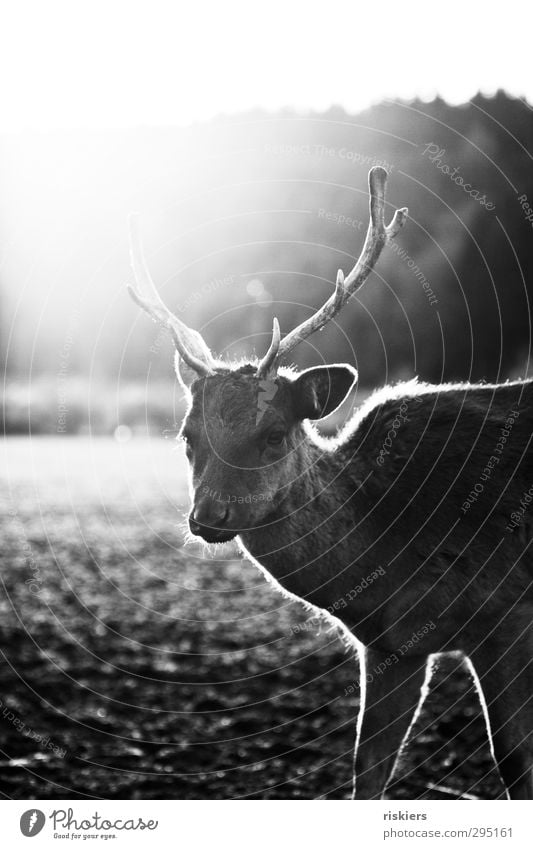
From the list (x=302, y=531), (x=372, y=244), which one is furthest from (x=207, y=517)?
(x=372, y=244)

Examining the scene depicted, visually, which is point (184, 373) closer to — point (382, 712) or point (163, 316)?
point (163, 316)

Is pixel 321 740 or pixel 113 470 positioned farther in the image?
pixel 113 470

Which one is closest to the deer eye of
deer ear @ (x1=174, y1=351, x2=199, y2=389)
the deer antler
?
the deer antler

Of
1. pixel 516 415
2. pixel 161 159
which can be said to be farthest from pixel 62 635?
pixel 516 415

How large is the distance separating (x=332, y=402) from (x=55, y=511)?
11.7 meters

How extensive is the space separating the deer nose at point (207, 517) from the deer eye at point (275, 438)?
15.5 inches

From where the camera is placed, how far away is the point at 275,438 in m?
3.78

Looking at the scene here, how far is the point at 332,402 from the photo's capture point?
13.0 ft

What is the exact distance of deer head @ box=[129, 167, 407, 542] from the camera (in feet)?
11.8

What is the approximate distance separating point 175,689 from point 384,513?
3.36 m
